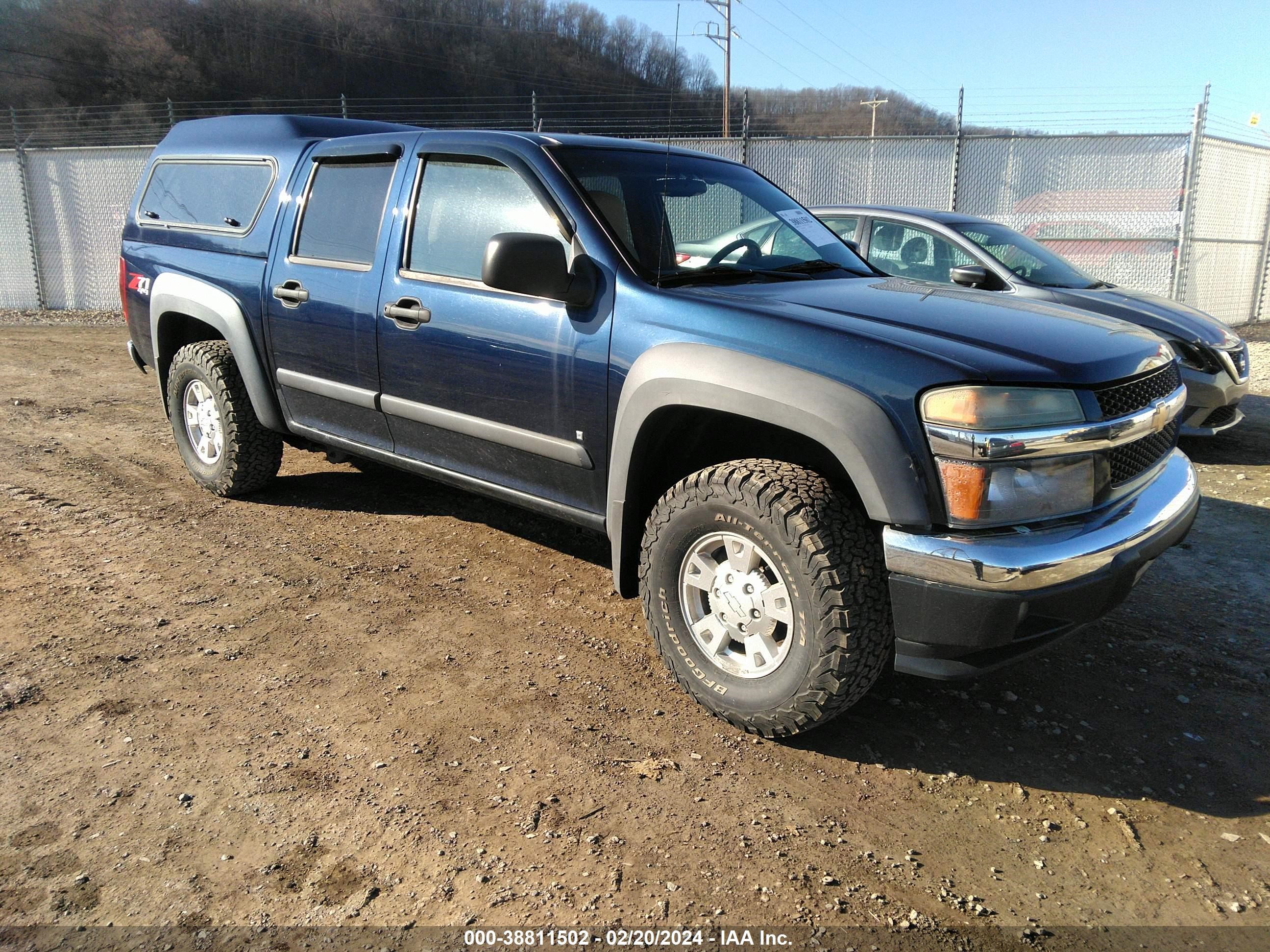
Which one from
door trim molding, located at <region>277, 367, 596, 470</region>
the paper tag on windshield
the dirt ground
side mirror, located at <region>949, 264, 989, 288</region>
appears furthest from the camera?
side mirror, located at <region>949, 264, 989, 288</region>

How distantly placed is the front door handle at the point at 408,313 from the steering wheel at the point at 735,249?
45.4 inches

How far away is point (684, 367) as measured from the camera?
9.19 feet

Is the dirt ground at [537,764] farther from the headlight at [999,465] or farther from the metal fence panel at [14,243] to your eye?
the metal fence panel at [14,243]

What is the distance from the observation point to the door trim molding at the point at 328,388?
397 cm

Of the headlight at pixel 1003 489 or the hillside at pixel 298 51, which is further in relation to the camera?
the hillside at pixel 298 51

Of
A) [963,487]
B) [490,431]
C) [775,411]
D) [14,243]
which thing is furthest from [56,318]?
[963,487]

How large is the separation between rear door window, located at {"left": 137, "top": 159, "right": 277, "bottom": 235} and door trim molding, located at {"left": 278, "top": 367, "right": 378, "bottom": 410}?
83 cm

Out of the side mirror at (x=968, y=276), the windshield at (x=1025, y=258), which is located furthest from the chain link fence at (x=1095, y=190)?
the side mirror at (x=968, y=276)

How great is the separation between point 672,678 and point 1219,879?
5.45 ft

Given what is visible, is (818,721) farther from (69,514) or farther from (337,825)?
(69,514)

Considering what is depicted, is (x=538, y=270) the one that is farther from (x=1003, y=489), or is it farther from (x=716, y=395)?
(x=1003, y=489)

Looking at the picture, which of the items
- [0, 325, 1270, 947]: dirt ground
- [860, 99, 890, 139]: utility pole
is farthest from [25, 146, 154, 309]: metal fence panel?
[0, 325, 1270, 947]: dirt ground

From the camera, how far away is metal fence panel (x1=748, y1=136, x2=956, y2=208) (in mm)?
11562

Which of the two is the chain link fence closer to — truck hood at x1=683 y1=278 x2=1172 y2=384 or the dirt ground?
Result: the dirt ground
